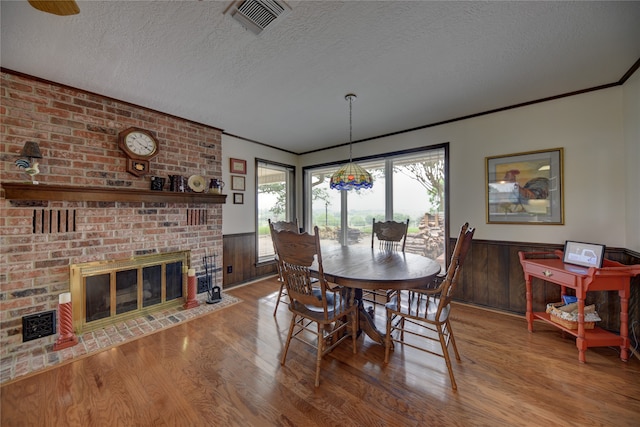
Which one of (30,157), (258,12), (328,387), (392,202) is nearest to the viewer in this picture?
(258,12)

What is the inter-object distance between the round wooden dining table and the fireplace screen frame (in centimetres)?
192

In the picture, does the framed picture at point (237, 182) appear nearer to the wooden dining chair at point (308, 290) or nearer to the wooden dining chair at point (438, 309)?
the wooden dining chair at point (308, 290)

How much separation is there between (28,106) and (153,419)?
2.80 metres

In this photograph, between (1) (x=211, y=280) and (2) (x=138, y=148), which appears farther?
(1) (x=211, y=280)

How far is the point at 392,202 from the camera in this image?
385cm

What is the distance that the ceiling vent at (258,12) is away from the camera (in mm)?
1426

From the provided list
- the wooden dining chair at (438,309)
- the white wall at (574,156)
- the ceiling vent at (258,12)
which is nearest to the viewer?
the ceiling vent at (258,12)

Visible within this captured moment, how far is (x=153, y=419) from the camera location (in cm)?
145

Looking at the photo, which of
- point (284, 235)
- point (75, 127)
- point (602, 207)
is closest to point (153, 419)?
point (284, 235)

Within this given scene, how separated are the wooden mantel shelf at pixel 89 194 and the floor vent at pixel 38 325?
1063mm

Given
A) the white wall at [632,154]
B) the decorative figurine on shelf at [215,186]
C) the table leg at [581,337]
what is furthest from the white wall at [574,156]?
the decorative figurine on shelf at [215,186]

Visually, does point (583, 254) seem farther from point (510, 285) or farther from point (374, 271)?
point (374, 271)

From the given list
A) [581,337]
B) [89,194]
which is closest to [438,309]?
[581,337]

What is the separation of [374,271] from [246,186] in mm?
2824
